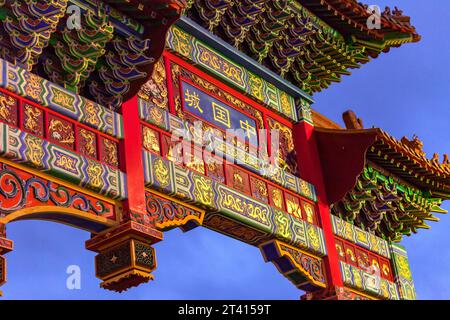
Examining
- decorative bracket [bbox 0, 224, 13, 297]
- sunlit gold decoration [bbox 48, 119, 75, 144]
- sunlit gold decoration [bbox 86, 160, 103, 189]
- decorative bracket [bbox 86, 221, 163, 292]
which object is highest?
sunlit gold decoration [bbox 48, 119, 75, 144]

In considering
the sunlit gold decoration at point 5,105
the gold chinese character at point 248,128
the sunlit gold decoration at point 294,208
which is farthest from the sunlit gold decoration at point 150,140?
the sunlit gold decoration at point 294,208

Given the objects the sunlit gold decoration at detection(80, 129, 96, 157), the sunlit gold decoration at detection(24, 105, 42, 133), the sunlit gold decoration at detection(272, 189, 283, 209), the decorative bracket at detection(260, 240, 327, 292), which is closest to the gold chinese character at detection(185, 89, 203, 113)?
the sunlit gold decoration at detection(272, 189, 283, 209)

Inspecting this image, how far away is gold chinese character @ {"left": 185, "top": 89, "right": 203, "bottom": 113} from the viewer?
1030cm

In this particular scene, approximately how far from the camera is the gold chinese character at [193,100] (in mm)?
10305

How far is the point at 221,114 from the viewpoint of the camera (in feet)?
35.2

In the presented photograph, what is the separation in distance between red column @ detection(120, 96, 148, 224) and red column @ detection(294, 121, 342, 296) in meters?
3.04

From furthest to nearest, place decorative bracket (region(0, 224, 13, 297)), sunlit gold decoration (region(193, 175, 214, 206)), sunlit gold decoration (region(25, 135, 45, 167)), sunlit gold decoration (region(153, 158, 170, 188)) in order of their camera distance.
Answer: sunlit gold decoration (region(193, 175, 214, 206))
sunlit gold decoration (region(153, 158, 170, 188))
sunlit gold decoration (region(25, 135, 45, 167))
decorative bracket (region(0, 224, 13, 297))

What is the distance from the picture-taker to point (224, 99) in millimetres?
10938

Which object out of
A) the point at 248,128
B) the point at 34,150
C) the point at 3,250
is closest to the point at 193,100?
the point at 248,128

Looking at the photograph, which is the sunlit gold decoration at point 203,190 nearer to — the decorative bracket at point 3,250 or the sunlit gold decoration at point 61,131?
the sunlit gold decoration at point 61,131

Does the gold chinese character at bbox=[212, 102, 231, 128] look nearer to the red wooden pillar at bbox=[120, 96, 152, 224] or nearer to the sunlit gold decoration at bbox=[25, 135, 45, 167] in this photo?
the red wooden pillar at bbox=[120, 96, 152, 224]

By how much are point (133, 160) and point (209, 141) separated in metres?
1.47

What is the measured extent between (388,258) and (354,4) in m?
3.41

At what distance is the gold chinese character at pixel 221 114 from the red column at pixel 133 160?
1416mm
